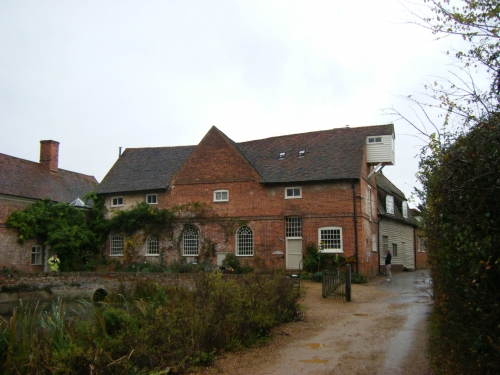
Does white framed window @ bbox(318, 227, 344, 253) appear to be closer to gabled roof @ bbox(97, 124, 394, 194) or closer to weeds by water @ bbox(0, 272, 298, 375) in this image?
gabled roof @ bbox(97, 124, 394, 194)

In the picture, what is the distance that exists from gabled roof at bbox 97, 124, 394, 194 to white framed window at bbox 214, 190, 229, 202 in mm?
2413

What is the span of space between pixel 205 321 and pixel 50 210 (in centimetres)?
2474

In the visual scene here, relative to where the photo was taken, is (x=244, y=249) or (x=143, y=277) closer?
(x=143, y=277)

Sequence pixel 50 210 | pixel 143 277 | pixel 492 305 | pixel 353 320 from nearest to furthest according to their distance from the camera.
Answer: pixel 492 305 → pixel 353 320 → pixel 143 277 → pixel 50 210

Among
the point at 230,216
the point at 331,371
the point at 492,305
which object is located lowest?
the point at 331,371

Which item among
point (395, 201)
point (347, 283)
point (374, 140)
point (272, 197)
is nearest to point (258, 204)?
point (272, 197)

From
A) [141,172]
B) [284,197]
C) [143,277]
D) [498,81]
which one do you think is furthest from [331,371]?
[141,172]

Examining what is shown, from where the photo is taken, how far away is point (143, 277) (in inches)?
835

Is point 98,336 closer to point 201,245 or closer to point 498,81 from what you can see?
point 498,81

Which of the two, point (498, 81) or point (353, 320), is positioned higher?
point (498, 81)

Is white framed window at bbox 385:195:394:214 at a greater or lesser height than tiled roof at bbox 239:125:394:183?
lesser

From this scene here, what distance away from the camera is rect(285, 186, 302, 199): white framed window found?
27.2 metres

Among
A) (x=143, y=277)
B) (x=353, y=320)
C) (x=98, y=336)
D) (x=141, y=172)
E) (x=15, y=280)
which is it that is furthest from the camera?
(x=141, y=172)

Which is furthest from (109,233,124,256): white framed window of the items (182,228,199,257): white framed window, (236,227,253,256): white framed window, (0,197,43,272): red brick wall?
(236,227,253,256): white framed window
